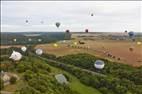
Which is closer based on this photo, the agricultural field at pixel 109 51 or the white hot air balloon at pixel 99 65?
the white hot air balloon at pixel 99 65

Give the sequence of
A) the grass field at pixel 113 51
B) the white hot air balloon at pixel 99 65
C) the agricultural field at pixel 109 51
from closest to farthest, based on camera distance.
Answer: the white hot air balloon at pixel 99 65, the grass field at pixel 113 51, the agricultural field at pixel 109 51

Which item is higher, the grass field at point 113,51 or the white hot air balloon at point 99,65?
the grass field at point 113,51

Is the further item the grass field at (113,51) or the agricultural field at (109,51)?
the agricultural field at (109,51)

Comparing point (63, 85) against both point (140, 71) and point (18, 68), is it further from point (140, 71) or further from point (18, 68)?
point (140, 71)

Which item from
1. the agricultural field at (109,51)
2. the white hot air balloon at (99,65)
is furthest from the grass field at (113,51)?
the white hot air balloon at (99,65)

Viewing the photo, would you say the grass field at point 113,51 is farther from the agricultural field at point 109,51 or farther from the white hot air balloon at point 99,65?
the white hot air balloon at point 99,65

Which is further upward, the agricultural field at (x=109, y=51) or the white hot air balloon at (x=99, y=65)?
the agricultural field at (x=109, y=51)

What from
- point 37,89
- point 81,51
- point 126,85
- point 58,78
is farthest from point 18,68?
point 81,51

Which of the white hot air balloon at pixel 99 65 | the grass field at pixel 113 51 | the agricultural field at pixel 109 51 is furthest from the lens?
the agricultural field at pixel 109 51

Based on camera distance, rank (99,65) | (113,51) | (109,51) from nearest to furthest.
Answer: (99,65)
(113,51)
(109,51)

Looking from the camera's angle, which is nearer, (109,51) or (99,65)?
(99,65)

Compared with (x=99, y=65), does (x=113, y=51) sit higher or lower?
higher

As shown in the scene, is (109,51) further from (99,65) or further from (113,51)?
(99,65)

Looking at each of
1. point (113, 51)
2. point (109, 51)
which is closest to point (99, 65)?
point (113, 51)
